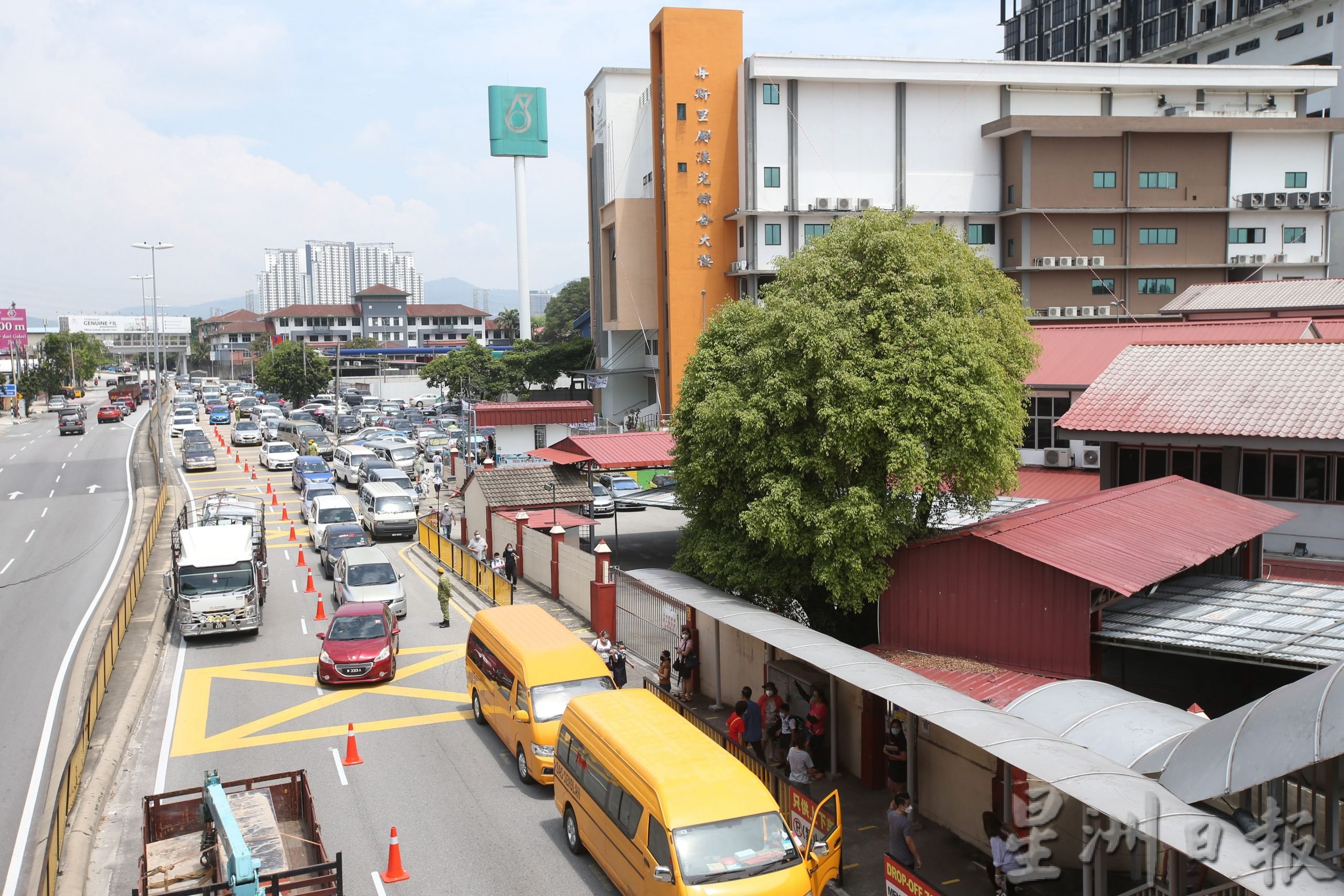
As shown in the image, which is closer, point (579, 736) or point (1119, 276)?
point (579, 736)

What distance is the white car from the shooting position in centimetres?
5619

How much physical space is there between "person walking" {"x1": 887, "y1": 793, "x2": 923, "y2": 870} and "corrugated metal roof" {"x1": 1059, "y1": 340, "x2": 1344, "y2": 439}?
14.2 meters

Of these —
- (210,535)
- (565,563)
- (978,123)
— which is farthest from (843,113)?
(210,535)

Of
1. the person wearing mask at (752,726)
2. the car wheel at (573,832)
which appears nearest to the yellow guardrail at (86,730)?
the car wheel at (573,832)

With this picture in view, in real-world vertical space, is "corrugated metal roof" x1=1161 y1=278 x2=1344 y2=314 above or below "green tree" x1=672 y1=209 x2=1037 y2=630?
above

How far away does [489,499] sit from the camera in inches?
1374

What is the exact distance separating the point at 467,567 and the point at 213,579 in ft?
28.7

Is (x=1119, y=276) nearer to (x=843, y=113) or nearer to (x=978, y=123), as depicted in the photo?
(x=978, y=123)

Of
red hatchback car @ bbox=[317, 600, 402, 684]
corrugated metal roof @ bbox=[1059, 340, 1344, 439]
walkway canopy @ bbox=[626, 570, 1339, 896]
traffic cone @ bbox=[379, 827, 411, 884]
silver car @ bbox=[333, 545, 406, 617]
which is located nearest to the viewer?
walkway canopy @ bbox=[626, 570, 1339, 896]

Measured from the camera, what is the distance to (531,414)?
180ft

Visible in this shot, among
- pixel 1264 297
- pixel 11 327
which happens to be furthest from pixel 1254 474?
A: pixel 11 327

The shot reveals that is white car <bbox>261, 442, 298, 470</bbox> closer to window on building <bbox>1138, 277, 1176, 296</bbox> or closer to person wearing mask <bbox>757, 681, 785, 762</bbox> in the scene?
person wearing mask <bbox>757, 681, 785, 762</bbox>

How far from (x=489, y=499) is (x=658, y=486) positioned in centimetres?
1561

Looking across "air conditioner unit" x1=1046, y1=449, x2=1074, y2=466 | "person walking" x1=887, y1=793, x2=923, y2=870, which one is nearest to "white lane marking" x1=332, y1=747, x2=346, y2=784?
"person walking" x1=887, y1=793, x2=923, y2=870
